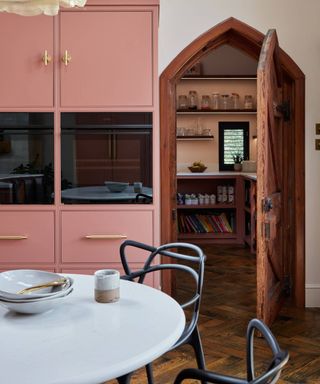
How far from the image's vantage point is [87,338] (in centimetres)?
140

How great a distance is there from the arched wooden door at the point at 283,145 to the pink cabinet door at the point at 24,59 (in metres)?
0.98

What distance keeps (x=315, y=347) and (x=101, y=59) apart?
2282 mm

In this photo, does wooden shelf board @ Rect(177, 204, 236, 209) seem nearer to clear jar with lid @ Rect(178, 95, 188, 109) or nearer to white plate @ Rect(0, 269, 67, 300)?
clear jar with lid @ Rect(178, 95, 188, 109)

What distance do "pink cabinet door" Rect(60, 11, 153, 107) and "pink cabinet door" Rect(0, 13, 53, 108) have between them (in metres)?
0.11

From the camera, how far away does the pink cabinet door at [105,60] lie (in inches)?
134

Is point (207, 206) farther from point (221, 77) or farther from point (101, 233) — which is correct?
point (101, 233)

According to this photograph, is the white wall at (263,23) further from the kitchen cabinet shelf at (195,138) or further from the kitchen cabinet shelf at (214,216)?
the kitchen cabinet shelf at (195,138)

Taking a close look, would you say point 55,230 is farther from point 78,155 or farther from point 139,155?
point 139,155

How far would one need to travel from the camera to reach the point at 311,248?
163 inches

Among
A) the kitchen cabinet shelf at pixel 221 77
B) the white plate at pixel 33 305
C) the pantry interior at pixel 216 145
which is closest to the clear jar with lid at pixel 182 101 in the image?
the pantry interior at pixel 216 145

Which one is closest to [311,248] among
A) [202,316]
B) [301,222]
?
[301,222]

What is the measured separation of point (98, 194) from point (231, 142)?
4.78 meters

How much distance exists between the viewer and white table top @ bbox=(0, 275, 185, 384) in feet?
3.94

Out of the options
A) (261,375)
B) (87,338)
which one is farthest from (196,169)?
(261,375)
